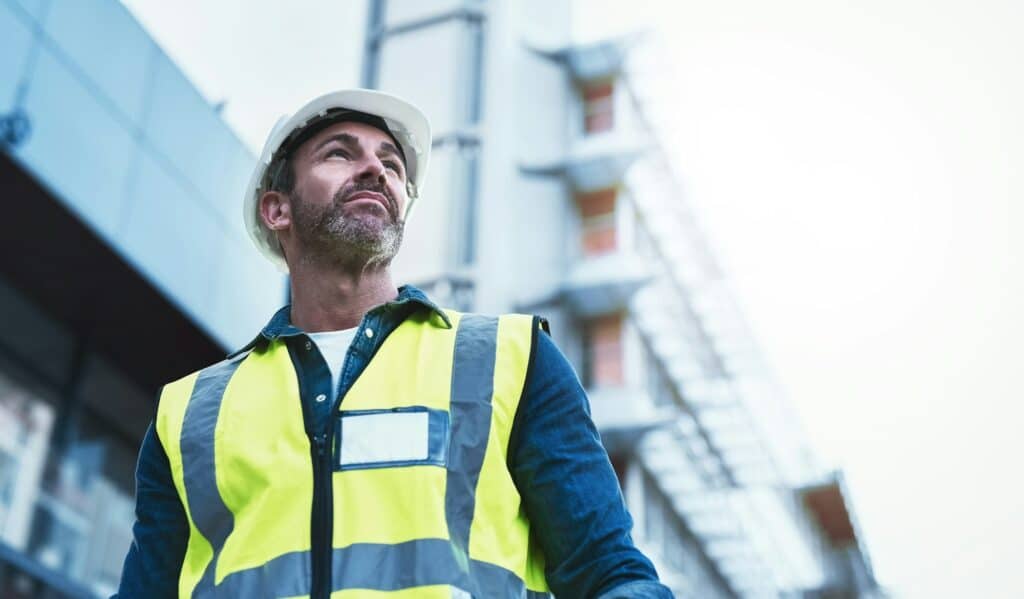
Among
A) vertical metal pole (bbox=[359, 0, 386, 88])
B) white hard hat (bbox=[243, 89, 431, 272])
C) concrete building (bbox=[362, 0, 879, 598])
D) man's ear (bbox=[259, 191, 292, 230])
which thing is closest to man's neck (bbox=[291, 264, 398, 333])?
man's ear (bbox=[259, 191, 292, 230])

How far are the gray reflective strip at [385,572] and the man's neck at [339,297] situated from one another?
676 mm

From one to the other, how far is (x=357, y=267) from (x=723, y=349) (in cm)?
2557

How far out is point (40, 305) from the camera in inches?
555

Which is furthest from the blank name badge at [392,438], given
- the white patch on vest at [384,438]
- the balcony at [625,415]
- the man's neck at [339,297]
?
the balcony at [625,415]

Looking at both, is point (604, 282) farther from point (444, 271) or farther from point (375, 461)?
point (375, 461)

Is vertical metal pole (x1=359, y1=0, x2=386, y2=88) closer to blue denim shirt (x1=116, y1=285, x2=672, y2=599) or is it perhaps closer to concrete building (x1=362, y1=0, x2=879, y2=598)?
concrete building (x1=362, y1=0, x2=879, y2=598)

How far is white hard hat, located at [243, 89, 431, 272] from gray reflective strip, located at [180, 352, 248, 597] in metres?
0.66

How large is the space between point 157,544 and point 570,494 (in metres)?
0.80

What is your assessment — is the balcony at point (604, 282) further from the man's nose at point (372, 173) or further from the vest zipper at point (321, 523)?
the vest zipper at point (321, 523)

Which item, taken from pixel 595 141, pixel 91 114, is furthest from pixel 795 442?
pixel 91 114

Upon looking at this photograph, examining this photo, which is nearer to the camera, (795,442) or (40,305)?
(40,305)

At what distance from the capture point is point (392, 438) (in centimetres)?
216

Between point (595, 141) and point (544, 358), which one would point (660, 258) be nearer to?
point (595, 141)

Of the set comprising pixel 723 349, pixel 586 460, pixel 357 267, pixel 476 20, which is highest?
pixel 476 20
